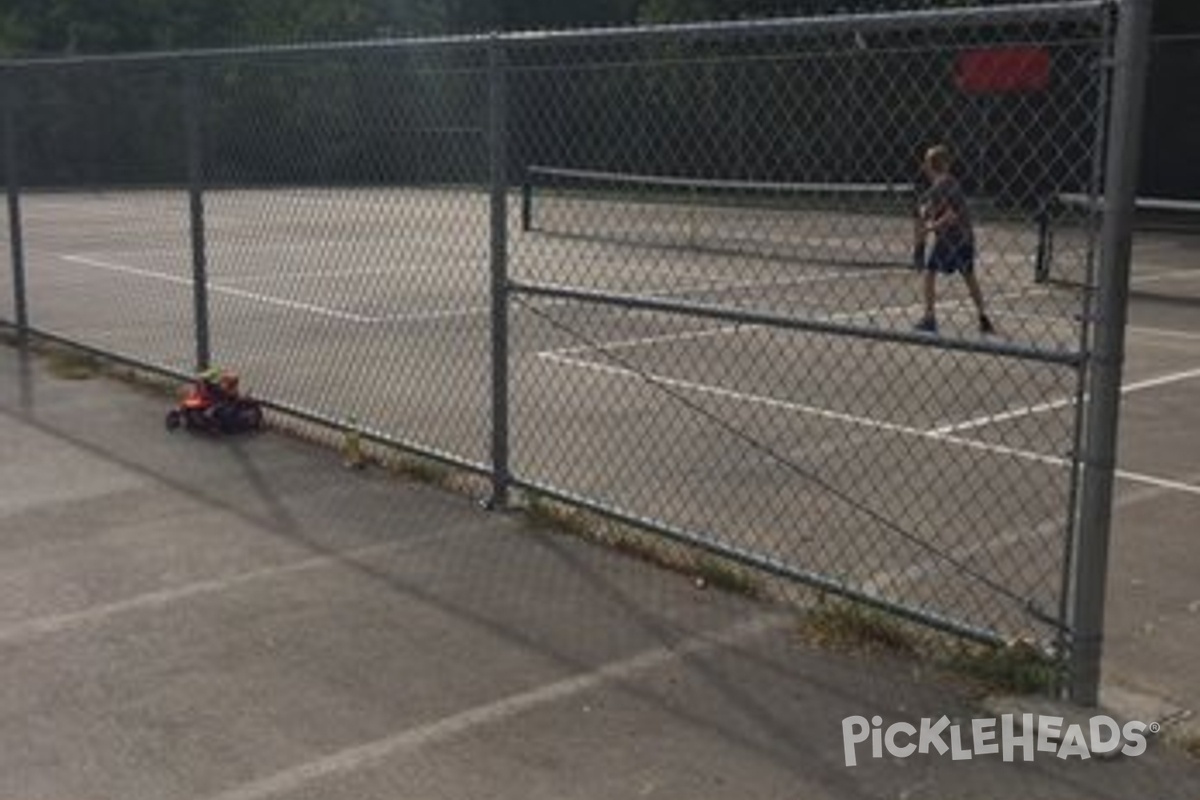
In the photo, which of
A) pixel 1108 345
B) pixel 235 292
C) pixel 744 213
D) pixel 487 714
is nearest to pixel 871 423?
pixel 744 213

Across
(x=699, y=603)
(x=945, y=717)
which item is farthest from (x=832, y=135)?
(x=945, y=717)

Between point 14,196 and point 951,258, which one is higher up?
point 14,196

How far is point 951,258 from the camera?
9609mm

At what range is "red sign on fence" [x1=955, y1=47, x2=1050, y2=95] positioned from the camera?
24.3ft

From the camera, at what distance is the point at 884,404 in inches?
380

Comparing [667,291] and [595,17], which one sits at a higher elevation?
[595,17]

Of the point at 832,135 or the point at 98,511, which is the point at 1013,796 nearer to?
the point at 98,511

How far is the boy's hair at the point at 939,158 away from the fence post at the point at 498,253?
13.2ft

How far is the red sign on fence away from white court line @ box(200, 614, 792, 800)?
10.4 feet

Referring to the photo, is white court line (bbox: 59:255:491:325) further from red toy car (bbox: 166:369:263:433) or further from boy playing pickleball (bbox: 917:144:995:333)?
red toy car (bbox: 166:369:263:433)

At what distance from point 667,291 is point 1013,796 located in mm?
11594

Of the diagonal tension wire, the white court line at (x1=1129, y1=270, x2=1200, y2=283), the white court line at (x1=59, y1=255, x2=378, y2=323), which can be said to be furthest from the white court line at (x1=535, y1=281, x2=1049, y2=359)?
the white court line at (x1=1129, y1=270, x2=1200, y2=283)

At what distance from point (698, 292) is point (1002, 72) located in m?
8.21

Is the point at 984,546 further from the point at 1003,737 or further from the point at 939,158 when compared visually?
the point at 939,158
